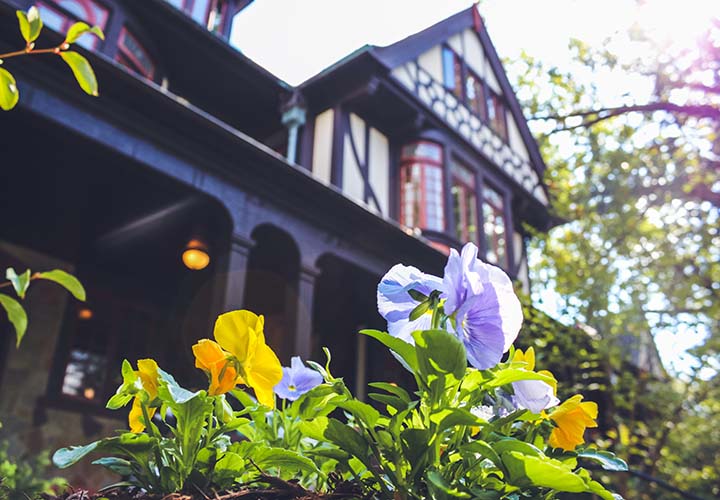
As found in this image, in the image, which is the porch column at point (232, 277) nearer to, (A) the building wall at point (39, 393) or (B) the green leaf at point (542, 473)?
(A) the building wall at point (39, 393)

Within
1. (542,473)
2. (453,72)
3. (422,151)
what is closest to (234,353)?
(542,473)

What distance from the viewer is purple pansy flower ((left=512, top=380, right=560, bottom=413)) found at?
72 cm

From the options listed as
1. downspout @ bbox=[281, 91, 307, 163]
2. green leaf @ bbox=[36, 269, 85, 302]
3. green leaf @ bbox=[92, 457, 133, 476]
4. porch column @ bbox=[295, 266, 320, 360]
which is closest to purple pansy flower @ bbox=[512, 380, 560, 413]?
green leaf @ bbox=[92, 457, 133, 476]

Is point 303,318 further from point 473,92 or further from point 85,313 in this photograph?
point 473,92

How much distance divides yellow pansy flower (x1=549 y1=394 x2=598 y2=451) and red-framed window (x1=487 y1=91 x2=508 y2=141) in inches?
379

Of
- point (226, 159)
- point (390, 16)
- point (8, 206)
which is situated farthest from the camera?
point (8, 206)

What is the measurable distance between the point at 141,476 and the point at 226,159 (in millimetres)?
3847

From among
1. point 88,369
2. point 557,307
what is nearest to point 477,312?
point 88,369

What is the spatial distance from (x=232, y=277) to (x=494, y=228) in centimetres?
600

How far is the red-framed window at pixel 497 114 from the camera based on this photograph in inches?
399

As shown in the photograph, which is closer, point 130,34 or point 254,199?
point 254,199

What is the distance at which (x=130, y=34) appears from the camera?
6242 millimetres

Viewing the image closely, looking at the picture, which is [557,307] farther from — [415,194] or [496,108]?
[496,108]

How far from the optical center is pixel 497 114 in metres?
10.4
